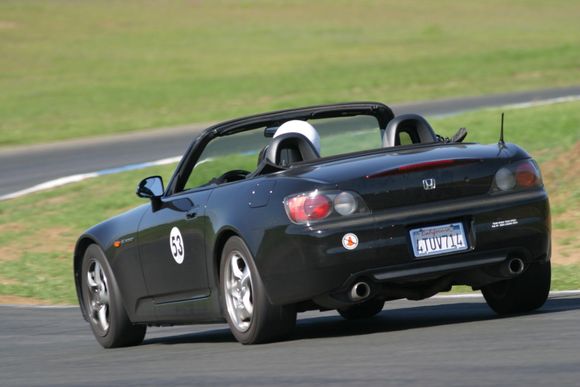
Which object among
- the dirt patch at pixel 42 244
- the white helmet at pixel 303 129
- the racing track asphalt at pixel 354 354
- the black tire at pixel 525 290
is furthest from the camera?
the dirt patch at pixel 42 244

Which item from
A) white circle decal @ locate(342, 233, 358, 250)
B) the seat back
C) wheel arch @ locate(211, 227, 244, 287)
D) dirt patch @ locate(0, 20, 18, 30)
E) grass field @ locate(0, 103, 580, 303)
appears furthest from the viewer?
dirt patch @ locate(0, 20, 18, 30)

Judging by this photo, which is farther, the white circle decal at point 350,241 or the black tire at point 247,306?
the black tire at point 247,306

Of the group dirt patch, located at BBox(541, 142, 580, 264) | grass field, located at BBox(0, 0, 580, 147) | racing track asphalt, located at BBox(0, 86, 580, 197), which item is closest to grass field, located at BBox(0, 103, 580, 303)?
dirt patch, located at BBox(541, 142, 580, 264)

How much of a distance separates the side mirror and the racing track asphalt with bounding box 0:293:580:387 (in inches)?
37.4

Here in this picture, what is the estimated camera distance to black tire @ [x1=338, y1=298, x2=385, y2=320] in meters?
9.45

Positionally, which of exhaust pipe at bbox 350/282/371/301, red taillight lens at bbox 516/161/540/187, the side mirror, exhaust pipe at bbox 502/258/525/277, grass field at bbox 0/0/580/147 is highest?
the side mirror

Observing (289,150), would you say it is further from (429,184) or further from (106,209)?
(106,209)

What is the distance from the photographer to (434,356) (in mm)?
6664

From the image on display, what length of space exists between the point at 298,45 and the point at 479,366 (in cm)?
5455

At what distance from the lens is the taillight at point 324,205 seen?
7.51m

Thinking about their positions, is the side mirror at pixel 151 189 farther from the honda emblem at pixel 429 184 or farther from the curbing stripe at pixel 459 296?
the curbing stripe at pixel 459 296

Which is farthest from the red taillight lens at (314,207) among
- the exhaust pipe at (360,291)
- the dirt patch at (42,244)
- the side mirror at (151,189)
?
the dirt patch at (42,244)

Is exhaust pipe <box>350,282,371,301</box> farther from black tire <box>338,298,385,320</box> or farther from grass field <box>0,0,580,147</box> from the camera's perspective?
grass field <box>0,0,580,147</box>

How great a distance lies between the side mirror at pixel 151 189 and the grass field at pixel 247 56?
23.4m
